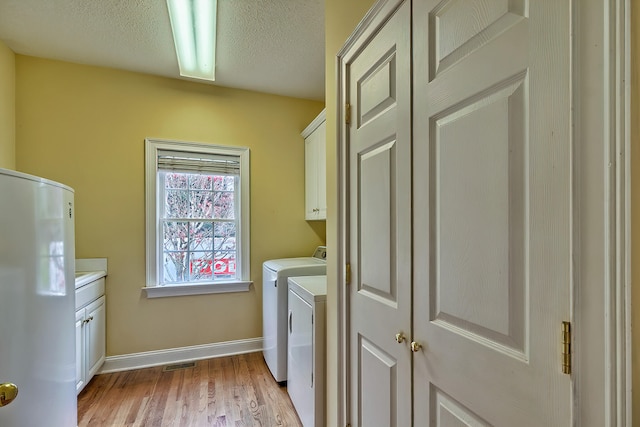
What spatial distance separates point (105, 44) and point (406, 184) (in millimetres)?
2689

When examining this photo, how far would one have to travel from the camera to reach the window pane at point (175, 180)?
294 centimetres

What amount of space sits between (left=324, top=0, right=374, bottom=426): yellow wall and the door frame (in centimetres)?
104

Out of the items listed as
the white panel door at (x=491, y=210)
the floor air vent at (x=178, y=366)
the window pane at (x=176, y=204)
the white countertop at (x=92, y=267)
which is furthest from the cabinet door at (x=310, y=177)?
the white panel door at (x=491, y=210)

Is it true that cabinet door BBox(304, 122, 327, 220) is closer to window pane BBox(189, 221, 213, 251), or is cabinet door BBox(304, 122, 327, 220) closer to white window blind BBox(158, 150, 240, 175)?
white window blind BBox(158, 150, 240, 175)

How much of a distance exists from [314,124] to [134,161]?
5.66 ft

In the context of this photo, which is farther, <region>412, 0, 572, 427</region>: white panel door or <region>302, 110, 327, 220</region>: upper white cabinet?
<region>302, 110, 327, 220</region>: upper white cabinet

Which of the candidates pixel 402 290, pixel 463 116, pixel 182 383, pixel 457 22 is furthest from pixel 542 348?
pixel 182 383

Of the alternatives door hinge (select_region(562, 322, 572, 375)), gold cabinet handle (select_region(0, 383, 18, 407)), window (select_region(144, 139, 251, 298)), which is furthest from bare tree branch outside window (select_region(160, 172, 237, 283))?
door hinge (select_region(562, 322, 572, 375))

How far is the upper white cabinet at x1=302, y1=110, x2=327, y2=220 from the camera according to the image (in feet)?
9.11

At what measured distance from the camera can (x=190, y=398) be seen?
229cm

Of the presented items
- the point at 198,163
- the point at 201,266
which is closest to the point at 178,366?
the point at 201,266

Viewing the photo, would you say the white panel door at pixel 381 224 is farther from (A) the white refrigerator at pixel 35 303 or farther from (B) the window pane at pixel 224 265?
(B) the window pane at pixel 224 265

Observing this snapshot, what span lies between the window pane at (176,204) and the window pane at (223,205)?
273 millimetres
